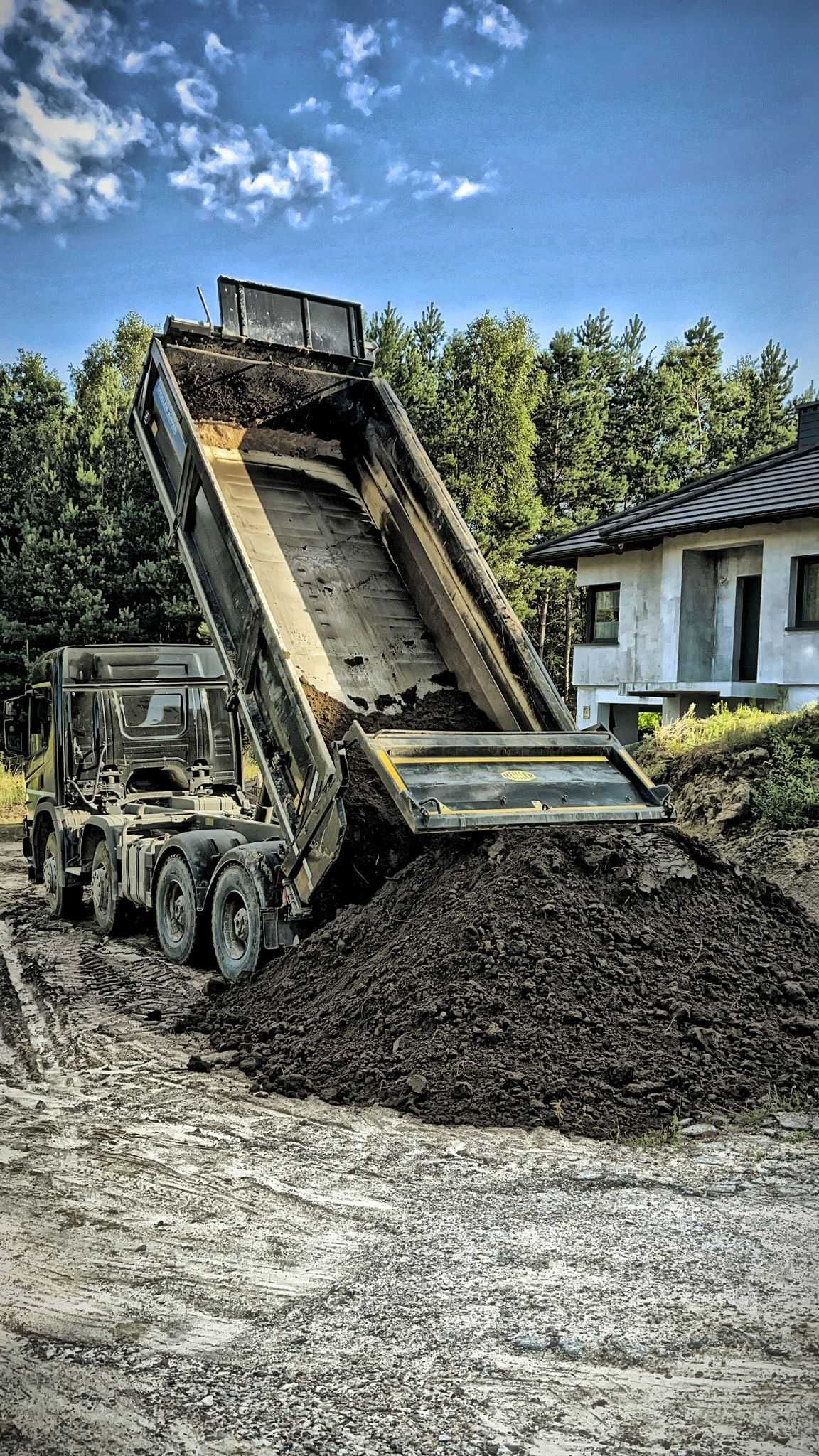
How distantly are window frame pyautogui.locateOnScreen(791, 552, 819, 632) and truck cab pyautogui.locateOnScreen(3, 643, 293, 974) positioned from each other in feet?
37.6

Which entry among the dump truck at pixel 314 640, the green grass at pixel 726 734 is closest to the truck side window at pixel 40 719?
the dump truck at pixel 314 640

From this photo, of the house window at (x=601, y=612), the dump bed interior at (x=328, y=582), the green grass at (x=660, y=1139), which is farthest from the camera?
the house window at (x=601, y=612)

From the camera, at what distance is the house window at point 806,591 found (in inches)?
763

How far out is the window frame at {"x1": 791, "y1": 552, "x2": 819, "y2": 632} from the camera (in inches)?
763

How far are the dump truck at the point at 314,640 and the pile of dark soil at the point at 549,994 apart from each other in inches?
14.0

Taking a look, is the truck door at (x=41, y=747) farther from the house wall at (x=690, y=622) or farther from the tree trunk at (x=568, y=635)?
the tree trunk at (x=568, y=635)

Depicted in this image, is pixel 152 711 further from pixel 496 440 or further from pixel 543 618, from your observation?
pixel 543 618

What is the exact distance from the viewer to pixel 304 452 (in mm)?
9719

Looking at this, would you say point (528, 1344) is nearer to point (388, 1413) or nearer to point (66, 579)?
point (388, 1413)

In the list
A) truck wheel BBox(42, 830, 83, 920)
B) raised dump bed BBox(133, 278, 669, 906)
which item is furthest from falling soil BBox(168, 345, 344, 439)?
truck wheel BBox(42, 830, 83, 920)

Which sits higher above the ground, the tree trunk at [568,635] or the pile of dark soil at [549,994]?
the tree trunk at [568,635]

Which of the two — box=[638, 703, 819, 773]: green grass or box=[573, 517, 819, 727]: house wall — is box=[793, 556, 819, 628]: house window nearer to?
box=[573, 517, 819, 727]: house wall

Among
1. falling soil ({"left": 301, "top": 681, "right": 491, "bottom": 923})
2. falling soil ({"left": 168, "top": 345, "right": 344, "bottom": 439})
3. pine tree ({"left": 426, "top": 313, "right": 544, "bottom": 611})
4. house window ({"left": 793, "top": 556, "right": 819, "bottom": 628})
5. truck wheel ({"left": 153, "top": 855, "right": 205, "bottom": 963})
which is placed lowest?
truck wheel ({"left": 153, "top": 855, "right": 205, "bottom": 963})

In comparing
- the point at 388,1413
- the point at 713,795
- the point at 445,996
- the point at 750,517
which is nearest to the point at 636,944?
the point at 445,996
